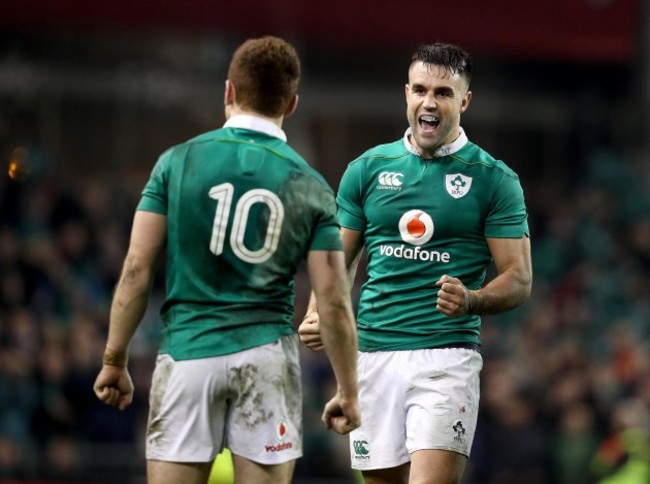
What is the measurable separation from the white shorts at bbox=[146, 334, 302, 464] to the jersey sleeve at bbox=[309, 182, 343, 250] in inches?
16.7

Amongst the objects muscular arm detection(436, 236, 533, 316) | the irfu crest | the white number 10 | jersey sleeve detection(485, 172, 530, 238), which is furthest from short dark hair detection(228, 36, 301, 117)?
jersey sleeve detection(485, 172, 530, 238)

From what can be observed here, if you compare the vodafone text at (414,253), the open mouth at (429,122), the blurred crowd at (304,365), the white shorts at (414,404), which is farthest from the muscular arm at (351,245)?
the blurred crowd at (304,365)

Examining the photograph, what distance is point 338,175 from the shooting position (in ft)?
62.0

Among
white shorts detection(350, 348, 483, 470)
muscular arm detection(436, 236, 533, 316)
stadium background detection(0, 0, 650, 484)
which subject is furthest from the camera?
stadium background detection(0, 0, 650, 484)

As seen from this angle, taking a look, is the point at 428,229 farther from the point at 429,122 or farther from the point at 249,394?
the point at 249,394

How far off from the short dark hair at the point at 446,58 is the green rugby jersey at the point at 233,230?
1299 mm

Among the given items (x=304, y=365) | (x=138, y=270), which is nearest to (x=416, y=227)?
(x=138, y=270)

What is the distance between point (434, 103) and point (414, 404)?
1334mm

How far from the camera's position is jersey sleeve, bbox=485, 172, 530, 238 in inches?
252

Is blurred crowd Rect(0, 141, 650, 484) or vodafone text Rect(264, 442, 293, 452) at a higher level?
vodafone text Rect(264, 442, 293, 452)

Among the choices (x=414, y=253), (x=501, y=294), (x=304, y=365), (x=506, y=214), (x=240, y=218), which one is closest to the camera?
(x=240, y=218)

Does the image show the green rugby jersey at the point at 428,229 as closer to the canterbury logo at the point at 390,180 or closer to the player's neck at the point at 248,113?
the canterbury logo at the point at 390,180

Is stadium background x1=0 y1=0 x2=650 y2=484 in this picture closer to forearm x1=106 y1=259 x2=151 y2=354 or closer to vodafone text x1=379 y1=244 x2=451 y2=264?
vodafone text x1=379 y1=244 x2=451 y2=264

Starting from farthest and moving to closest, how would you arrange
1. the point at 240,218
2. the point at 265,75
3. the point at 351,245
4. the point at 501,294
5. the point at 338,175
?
the point at 338,175
the point at 351,245
the point at 501,294
the point at 265,75
the point at 240,218
